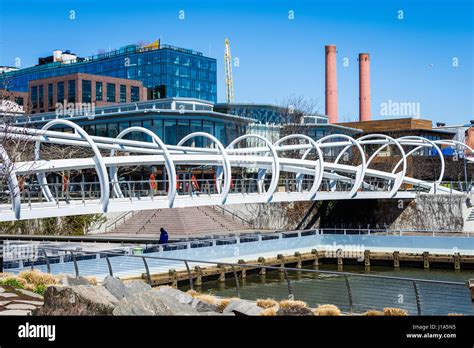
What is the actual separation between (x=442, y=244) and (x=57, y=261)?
2748 centimetres

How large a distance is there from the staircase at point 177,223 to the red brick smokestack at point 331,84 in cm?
4155

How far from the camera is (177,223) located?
45.9 meters

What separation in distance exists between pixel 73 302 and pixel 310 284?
8.99 m

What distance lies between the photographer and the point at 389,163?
237ft

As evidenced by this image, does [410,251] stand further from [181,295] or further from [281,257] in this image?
[181,295]

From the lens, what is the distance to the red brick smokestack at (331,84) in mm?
86562

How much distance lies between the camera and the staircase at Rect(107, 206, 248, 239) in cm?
4556

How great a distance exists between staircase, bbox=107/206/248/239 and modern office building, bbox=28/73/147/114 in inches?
1293

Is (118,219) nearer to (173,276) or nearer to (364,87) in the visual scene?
(173,276)

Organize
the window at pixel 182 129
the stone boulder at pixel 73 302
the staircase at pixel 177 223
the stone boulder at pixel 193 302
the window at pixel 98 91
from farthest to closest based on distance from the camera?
the window at pixel 98 91 < the window at pixel 182 129 < the staircase at pixel 177 223 < the stone boulder at pixel 193 302 < the stone boulder at pixel 73 302

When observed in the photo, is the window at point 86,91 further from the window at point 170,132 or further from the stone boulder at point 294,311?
the stone boulder at point 294,311

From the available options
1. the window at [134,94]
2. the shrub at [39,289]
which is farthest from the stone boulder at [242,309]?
the window at [134,94]

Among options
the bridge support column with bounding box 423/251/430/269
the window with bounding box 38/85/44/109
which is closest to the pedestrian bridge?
the bridge support column with bounding box 423/251/430/269

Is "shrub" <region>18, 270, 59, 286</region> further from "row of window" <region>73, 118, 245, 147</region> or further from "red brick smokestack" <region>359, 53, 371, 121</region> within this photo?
"red brick smokestack" <region>359, 53, 371, 121</region>
